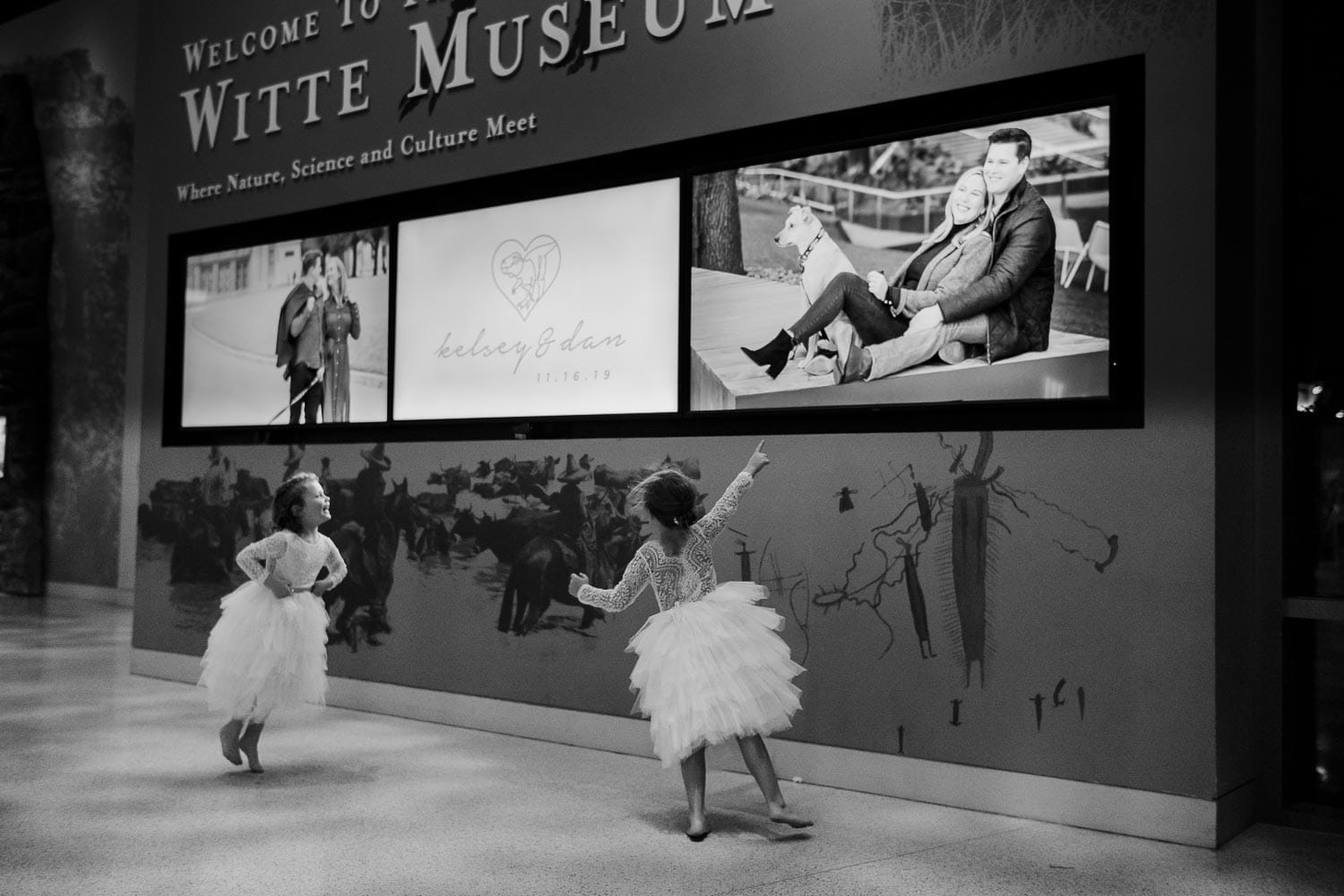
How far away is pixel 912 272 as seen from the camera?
5.49 m

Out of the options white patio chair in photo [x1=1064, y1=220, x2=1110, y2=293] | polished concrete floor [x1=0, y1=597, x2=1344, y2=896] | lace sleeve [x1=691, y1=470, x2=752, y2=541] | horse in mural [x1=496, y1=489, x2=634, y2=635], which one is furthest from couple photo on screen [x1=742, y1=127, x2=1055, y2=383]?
polished concrete floor [x1=0, y1=597, x2=1344, y2=896]

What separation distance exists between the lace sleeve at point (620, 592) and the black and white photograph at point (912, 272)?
53.7 inches

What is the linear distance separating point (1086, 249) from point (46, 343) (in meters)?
13.3

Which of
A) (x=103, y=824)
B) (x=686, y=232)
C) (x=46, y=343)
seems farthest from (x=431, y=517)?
(x=46, y=343)

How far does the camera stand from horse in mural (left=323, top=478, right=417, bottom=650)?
7.34m

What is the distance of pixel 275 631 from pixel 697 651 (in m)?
2.19

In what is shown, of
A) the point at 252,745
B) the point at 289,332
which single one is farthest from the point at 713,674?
the point at 289,332

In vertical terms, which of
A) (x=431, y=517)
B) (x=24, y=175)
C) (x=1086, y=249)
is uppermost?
(x=24, y=175)

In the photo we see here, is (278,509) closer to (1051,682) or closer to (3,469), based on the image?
(1051,682)

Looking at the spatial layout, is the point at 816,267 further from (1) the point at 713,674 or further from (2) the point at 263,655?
(2) the point at 263,655

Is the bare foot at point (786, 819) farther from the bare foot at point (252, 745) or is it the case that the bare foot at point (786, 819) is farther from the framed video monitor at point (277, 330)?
the framed video monitor at point (277, 330)

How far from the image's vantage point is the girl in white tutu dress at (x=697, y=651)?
4641 mm

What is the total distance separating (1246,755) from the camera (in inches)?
196

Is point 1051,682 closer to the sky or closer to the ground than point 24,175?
closer to the ground
